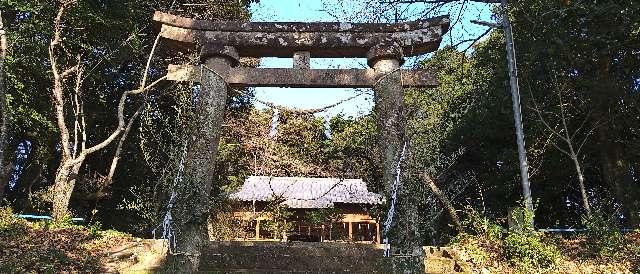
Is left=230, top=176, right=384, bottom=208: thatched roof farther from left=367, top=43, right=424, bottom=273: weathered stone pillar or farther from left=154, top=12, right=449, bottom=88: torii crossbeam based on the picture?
left=367, top=43, right=424, bottom=273: weathered stone pillar

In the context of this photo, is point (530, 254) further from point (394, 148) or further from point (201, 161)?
point (201, 161)

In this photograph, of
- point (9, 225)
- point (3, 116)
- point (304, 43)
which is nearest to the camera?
point (304, 43)

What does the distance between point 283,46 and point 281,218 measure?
276 inches

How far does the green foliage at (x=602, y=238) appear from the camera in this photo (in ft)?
26.9

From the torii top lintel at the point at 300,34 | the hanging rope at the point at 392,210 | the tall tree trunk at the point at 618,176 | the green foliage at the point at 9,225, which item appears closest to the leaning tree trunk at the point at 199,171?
the torii top lintel at the point at 300,34

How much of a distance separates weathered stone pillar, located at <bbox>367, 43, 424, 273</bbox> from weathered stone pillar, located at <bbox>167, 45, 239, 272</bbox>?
2040 mm

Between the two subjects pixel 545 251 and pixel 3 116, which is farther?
pixel 3 116

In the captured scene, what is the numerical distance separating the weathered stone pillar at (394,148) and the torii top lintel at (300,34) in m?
0.23

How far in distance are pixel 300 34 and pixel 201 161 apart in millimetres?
2255

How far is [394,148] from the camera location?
6109 millimetres

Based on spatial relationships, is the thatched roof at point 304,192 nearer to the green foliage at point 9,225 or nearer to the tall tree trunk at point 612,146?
the green foliage at point 9,225

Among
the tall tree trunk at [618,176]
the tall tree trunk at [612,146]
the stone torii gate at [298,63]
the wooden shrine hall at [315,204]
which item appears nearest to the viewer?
the stone torii gate at [298,63]

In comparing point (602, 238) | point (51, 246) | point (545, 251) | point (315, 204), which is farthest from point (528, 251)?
point (315, 204)

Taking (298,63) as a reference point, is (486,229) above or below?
below
